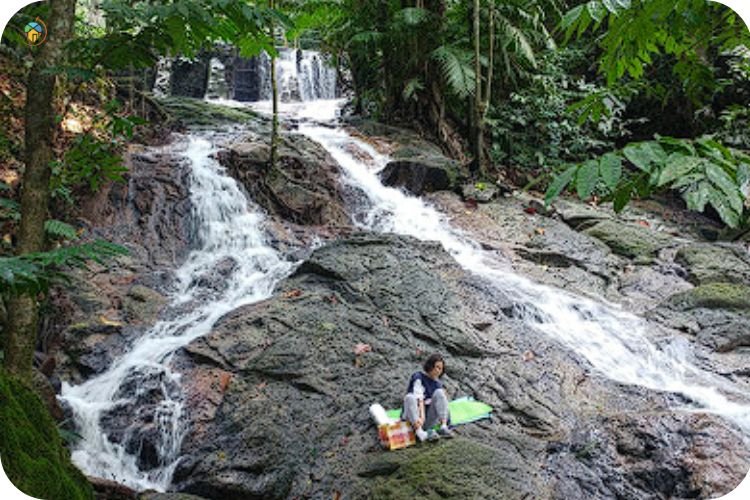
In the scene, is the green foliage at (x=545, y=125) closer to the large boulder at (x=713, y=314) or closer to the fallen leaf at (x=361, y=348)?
the large boulder at (x=713, y=314)

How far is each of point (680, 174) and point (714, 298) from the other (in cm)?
551

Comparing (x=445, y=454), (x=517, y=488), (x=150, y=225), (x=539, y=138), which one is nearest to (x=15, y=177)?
(x=150, y=225)

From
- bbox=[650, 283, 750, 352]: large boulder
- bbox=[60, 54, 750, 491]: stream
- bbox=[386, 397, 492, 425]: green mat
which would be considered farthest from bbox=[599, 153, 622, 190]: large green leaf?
bbox=[650, 283, 750, 352]: large boulder

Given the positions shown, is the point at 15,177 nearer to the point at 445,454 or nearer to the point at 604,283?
the point at 445,454

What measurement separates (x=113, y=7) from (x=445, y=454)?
2635mm

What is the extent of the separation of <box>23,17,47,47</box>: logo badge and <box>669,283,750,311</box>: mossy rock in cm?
575

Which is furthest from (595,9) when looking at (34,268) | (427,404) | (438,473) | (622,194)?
(427,404)

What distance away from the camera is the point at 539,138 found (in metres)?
10.2

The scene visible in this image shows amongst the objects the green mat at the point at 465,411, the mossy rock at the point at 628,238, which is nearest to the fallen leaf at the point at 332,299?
the green mat at the point at 465,411

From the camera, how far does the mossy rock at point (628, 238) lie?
22.8 feet

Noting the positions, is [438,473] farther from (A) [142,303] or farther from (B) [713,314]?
(B) [713,314]

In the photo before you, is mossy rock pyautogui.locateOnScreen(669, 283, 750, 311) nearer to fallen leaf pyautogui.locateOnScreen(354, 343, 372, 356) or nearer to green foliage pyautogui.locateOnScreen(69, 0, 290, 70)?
fallen leaf pyautogui.locateOnScreen(354, 343, 372, 356)

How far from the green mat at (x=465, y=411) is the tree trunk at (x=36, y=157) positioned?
2108 millimetres

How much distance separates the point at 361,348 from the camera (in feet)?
13.6
